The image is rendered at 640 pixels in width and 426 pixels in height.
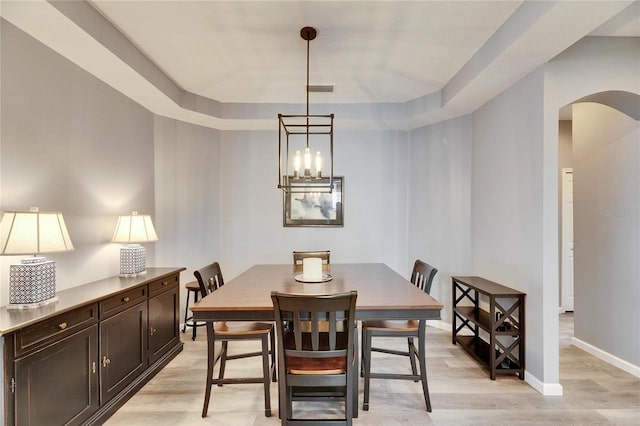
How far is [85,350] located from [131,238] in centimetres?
104

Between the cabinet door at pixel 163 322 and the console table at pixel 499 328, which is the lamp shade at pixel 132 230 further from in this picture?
the console table at pixel 499 328

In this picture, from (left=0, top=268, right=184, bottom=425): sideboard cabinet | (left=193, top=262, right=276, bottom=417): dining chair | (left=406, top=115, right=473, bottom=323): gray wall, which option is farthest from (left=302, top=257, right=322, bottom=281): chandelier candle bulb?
(left=406, top=115, right=473, bottom=323): gray wall

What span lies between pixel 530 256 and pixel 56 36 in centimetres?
390

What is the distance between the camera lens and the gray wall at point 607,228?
2818mm

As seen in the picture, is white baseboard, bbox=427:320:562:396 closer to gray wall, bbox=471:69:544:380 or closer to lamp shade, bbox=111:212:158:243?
gray wall, bbox=471:69:544:380

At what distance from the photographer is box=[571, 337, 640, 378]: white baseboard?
279cm

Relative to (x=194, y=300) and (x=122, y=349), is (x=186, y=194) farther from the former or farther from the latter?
(x=122, y=349)

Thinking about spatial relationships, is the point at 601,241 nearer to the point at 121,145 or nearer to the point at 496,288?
the point at 496,288

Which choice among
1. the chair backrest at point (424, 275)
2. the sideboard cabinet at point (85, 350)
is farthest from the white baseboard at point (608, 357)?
the sideboard cabinet at point (85, 350)

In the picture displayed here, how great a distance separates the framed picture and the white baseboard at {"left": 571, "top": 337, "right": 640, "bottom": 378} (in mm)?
2944

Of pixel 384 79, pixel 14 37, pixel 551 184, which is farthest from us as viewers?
pixel 384 79

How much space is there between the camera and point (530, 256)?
2.71 meters

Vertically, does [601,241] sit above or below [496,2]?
below

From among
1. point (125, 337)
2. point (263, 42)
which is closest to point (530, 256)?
point (263, 42)
